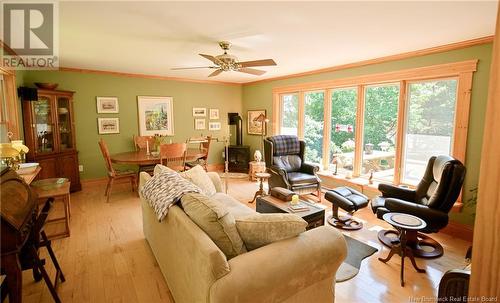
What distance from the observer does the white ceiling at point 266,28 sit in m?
2.08

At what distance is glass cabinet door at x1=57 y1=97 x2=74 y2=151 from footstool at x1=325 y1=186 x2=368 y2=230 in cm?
451

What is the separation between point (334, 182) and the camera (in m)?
4.59

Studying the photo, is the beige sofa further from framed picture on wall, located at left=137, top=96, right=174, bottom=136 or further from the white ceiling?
framed picture on wall, located at left=137, top=96, right=174, bottom=136

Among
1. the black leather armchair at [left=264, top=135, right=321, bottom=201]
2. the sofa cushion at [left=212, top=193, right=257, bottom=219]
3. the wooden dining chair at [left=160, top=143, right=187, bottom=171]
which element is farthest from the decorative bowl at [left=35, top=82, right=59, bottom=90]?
the black leather armchair at [left=264, top=135, right=321, bottom=201]

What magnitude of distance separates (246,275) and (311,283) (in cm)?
51

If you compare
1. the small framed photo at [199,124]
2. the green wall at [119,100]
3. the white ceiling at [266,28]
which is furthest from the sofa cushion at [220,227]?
the small framed photo at [199,124]

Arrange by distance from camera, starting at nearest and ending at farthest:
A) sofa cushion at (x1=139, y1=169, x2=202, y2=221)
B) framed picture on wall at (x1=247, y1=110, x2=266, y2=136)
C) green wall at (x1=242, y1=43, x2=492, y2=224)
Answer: sofa cushion at (x1=139, y1=169, x2=202, y2=221), green wall at (x1=242, y1=43, x2=492, y2=224), framed picture on wall at (x1=247, y1=110, x2=266, y2=136)

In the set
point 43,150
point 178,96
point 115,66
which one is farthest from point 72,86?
point 178,96

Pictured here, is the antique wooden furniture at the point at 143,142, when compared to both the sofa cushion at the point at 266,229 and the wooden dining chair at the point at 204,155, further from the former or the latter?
the sofa cushion at the point at 266,229

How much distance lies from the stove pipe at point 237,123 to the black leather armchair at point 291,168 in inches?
82.7

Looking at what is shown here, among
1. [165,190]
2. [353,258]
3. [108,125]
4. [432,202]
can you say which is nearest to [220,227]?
[165,190]

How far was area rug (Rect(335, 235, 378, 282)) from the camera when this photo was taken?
2.28 m

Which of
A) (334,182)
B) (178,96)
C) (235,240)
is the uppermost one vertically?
(178,96)

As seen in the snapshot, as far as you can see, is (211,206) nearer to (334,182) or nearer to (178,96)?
(334,182)
